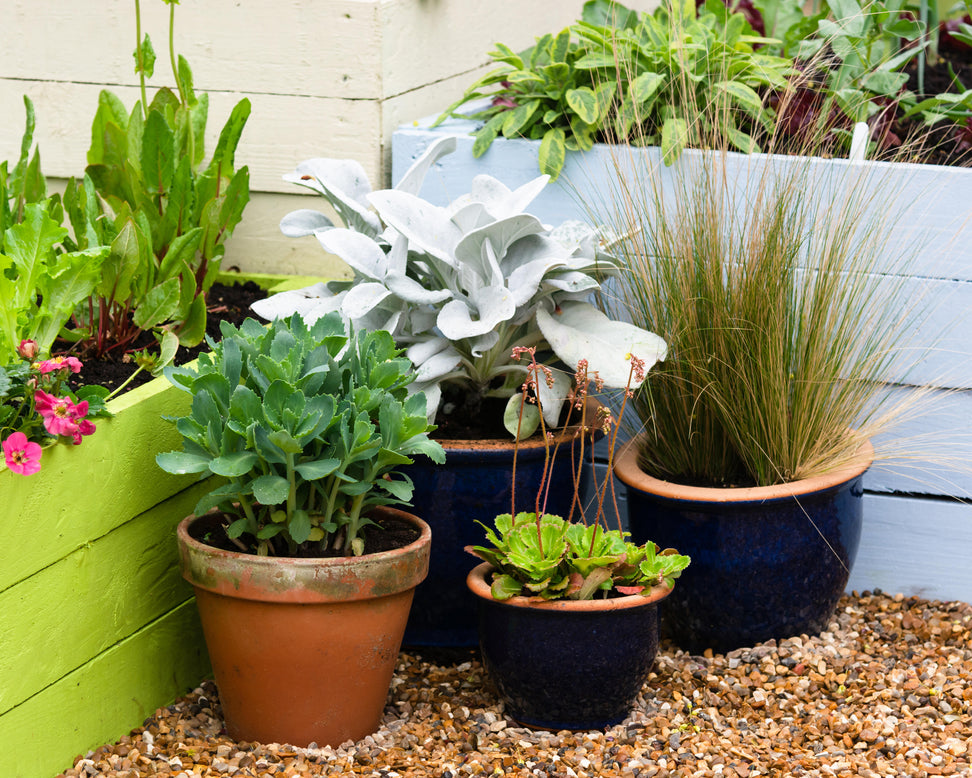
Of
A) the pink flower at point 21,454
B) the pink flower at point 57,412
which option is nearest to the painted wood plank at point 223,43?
the pink flower at point 57,412

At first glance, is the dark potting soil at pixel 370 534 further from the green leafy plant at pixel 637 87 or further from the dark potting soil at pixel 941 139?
the dark potting soil at pixel 941 139

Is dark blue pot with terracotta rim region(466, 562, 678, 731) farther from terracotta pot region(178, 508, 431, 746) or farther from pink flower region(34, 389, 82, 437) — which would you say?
pink flower region(34, 389, 82, 437)

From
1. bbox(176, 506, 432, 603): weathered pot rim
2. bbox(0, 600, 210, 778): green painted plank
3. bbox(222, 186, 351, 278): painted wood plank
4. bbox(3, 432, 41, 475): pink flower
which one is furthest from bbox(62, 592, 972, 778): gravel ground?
bbox(222, 186, 351, 278): painted wood plank

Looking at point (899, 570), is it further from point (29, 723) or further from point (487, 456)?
point (29, 723)

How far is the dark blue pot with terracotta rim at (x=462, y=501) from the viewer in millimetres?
2088

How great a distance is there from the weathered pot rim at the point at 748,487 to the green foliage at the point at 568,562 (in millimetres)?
212

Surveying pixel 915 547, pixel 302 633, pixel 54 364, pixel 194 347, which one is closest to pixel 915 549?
pixel 915 547

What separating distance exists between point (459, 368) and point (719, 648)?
75 centimetres

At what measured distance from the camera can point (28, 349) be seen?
169 centimetres

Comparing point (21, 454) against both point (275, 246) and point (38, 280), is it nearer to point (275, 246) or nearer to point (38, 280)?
point (38, 280)

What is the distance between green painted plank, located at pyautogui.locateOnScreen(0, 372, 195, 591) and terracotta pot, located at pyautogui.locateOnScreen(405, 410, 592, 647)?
451 mm

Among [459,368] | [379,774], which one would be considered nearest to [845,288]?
[459,368]

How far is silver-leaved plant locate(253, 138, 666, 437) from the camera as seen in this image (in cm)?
202

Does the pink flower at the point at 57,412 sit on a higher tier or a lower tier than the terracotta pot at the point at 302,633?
higher
